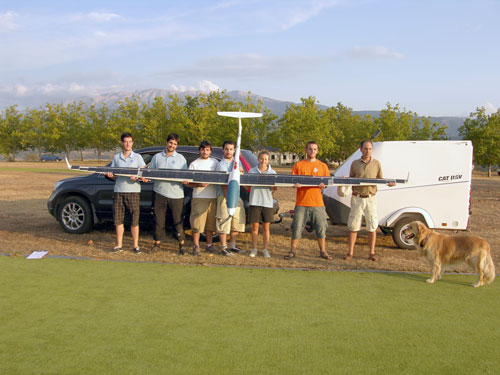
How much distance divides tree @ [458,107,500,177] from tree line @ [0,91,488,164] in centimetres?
22

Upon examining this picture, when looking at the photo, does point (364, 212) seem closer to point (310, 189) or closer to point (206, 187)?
point (310, 189)

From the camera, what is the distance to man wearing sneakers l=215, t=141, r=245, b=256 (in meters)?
7.06

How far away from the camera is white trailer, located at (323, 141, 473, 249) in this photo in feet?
24.8

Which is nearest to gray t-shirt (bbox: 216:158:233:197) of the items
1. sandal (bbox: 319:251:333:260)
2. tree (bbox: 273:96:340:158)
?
sandal (bbox: 319:251:333:260)

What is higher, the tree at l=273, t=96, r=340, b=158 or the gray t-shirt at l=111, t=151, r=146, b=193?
the tree at l=273, t=96, r=340, b=158

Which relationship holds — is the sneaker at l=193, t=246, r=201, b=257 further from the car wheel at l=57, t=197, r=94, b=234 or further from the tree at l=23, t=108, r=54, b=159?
the tree at l=23, t=108, r=54, b=159

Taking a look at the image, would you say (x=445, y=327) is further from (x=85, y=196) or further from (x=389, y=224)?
(x=85, y=196)

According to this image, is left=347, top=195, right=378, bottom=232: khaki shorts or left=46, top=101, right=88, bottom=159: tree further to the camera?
left=46, top=101, right=88, bottom=159: tree

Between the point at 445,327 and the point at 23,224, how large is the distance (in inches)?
364

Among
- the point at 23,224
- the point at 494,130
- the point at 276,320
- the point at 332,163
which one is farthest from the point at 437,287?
the point at 332,163

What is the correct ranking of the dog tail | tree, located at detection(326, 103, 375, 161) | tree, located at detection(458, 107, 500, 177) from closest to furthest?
the dog tail, tree, located at detection(458, 107, 500, 177), tree, located at detection(326, 103, 375, 161)

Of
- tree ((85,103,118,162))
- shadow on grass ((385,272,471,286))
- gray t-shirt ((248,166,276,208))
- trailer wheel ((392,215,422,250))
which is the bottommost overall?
shadow on grass ((385,272,471,286))

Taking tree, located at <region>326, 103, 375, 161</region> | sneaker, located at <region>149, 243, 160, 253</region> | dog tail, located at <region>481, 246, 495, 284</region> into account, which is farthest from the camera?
tree, located at <region>326, 103, 375, 161</region>

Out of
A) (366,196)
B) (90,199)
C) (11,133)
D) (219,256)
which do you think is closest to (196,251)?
(219,256)
